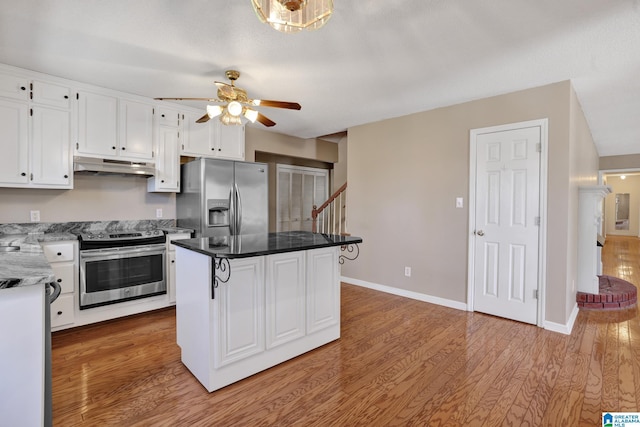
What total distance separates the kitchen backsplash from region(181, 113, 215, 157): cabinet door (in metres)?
0.98

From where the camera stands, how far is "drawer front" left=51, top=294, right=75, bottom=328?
114 inches

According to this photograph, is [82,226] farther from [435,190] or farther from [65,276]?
[435,190]

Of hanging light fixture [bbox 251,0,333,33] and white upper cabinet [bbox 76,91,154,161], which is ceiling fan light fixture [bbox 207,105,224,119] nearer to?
white upper cabinet [bbox 76,91,154,161]

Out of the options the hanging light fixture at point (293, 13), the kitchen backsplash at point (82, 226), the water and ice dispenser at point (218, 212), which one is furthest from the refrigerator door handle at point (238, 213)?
the hanging light fixture at point (293, 13)

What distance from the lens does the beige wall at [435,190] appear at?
307cm

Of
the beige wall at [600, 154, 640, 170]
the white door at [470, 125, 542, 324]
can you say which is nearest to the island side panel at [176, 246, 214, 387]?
the white door at [470, 125, 542, 324]

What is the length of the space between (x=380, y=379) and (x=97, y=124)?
360cm

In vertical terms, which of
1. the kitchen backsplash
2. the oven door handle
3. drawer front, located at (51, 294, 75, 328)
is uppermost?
the kitchen backsplash

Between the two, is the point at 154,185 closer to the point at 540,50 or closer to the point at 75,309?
the point at 75,309

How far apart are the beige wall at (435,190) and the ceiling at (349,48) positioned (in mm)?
286

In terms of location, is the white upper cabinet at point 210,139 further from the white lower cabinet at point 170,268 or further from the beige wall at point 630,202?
the beige wall at point 630,202

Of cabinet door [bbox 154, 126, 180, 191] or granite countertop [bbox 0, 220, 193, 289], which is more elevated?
cabinet door [bbox 154, 126, 180, 191]

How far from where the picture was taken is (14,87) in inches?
112

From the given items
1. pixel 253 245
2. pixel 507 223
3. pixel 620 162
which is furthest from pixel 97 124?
pixel 620 162
